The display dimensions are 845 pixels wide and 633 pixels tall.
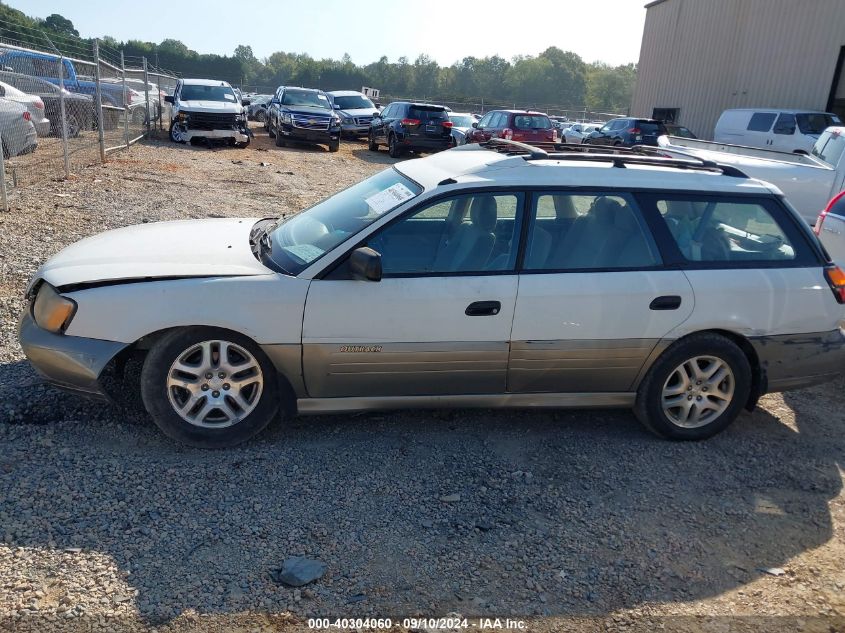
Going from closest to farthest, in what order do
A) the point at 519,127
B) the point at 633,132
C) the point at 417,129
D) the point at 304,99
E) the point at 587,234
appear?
the point at 587,234
the point at 417,129
the point at 519,127
the point at 304,99
the point at 633,132

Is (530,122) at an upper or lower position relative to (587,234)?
upper

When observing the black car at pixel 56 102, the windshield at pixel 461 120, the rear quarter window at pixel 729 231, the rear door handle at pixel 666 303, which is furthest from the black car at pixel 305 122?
the rear door handle at pixel 666 303

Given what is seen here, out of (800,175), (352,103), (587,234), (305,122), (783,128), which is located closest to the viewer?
(587,234)

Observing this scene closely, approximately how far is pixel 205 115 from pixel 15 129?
845 centimetres

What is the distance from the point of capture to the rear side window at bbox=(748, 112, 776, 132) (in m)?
20.2

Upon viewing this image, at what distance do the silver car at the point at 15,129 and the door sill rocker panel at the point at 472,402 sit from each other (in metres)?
8.54

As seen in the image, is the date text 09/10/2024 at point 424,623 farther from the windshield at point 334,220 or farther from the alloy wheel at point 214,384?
the windshield at point 334,220

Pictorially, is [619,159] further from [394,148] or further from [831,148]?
[394,148]

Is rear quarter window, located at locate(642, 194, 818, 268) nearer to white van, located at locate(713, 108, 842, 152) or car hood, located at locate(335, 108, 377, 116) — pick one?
white van, located at locate(713, 108, 842, 152)

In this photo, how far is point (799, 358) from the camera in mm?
4348

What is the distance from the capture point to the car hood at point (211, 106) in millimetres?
18641

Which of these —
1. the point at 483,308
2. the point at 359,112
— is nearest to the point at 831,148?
the point at 483,308

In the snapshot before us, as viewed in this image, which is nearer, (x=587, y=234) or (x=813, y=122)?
(x=587, y=234)

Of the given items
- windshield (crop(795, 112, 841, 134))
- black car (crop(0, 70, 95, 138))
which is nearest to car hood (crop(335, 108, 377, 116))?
black car (crop(0, 70, 95, 138))
